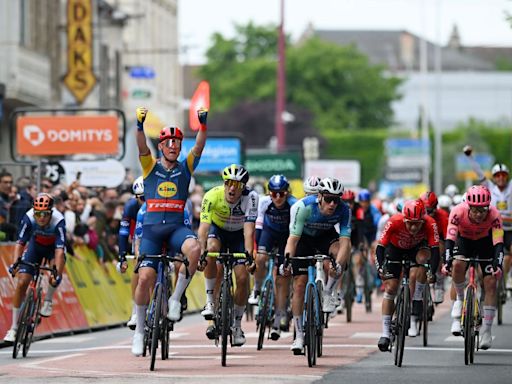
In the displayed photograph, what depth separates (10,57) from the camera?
4188 centimetres

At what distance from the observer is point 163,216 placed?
52.5ft

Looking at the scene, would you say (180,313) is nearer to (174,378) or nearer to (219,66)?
(174,378)

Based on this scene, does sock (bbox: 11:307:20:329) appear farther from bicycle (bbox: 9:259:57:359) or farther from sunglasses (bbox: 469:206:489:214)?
sunglasses (bbox: 469:206:489:214)

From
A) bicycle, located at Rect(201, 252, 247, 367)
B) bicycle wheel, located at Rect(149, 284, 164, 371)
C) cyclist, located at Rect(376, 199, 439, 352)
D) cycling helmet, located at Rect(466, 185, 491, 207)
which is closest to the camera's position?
bicycle wheel, located at Rect(149, 284, 164, 371)

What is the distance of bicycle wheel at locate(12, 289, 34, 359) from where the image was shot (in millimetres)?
18547

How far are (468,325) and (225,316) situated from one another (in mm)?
2323

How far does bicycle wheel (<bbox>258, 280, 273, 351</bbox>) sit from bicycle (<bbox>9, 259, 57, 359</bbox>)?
2.29 metres

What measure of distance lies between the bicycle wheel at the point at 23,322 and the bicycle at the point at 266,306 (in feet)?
8.11

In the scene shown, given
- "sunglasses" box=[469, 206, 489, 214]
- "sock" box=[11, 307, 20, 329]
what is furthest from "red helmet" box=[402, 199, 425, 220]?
"sock" box=[11, 307, 20, 329]

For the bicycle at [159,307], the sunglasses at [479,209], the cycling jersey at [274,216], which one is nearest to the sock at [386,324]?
the sunglasses at [479,209]

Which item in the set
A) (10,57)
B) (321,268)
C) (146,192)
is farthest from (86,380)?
(10,57)

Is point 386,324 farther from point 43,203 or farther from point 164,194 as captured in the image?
point 43,203

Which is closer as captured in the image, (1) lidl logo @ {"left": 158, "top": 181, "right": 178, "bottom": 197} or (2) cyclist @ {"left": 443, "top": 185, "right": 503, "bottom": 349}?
(1) lidl logo @ {"left": 158, "top": 181, "right": 178, "bottom": 197}

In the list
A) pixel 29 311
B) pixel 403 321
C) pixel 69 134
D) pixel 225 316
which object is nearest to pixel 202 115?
pixel 225 316
